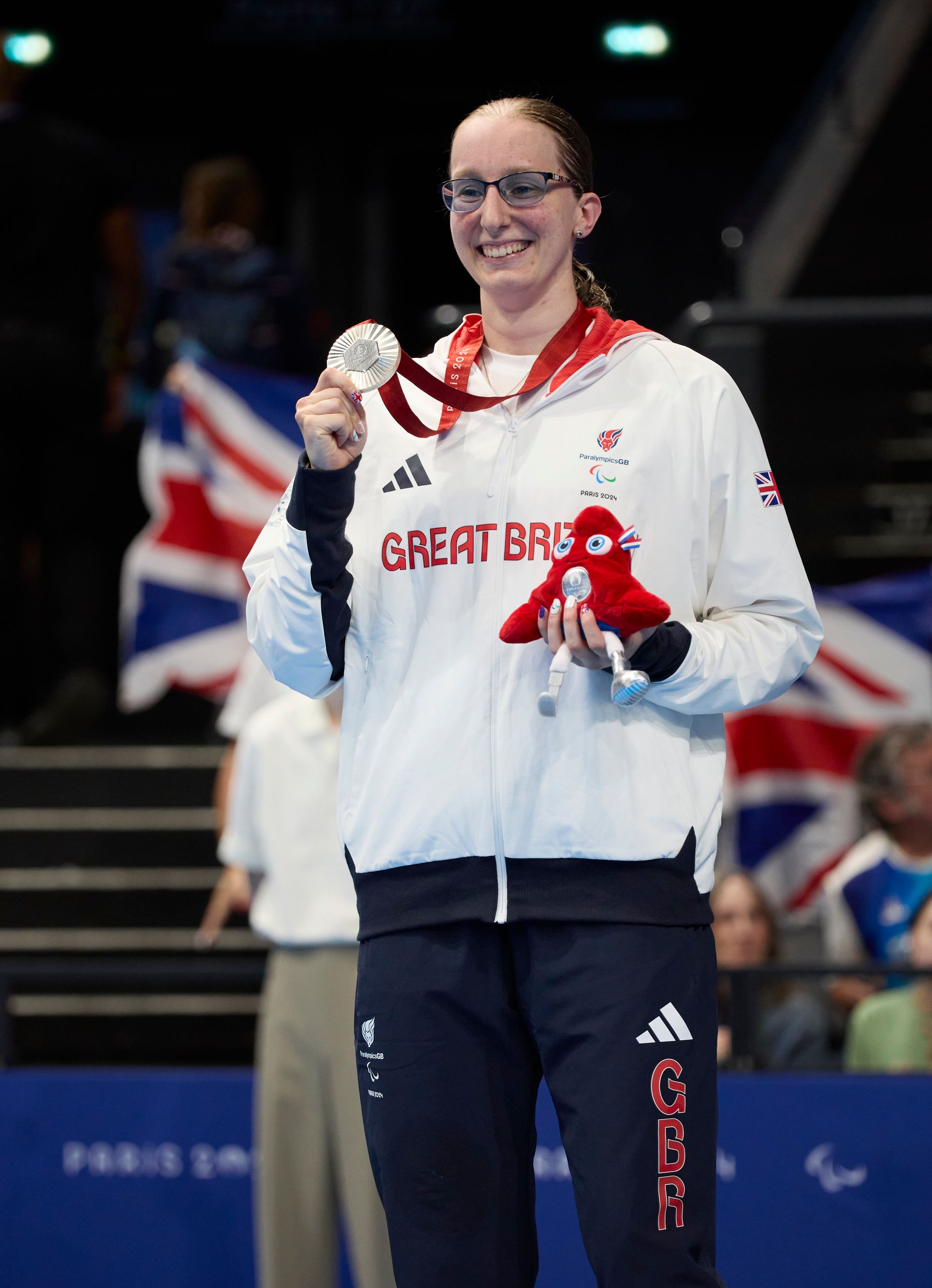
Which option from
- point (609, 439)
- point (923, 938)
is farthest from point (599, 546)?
point (923, 938)

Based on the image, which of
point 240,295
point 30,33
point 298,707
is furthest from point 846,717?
point 30,33

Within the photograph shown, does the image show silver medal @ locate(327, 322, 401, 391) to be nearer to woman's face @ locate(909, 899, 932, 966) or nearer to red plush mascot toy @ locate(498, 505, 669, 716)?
red plush mascot toy @ locate(498, 505, 669, 716)

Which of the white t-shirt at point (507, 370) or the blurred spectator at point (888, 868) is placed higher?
the white t-shirt at point (507, 370)

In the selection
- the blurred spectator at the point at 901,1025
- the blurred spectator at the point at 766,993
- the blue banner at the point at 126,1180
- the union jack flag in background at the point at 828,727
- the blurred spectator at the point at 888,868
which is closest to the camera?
the blue banner at the point at 126,1180

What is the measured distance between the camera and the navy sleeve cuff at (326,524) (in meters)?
2.04

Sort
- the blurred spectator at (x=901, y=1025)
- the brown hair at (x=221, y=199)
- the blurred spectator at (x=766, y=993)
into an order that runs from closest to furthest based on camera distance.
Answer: the blurred spectator at (x=901, y=1025)
the blurred spectator at (x=766, y=993)
the brown hair at (x=221, y=199)

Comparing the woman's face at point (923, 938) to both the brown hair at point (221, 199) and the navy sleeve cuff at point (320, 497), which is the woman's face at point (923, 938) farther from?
the brown hair at point (221, 199)

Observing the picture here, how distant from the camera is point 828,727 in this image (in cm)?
522

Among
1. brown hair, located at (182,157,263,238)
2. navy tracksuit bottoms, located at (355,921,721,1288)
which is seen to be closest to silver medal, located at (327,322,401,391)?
navy tracksuit bottoms, located at (355,921,721,1288)

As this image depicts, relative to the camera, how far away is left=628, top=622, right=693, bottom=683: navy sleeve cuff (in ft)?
6.50

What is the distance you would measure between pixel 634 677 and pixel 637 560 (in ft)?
0.70

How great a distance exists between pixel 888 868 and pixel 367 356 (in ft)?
10.4

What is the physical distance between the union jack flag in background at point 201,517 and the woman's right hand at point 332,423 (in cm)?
426

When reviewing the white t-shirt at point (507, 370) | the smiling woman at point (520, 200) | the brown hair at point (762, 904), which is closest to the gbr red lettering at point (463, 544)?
the white t-shirt at point (507, 370)
